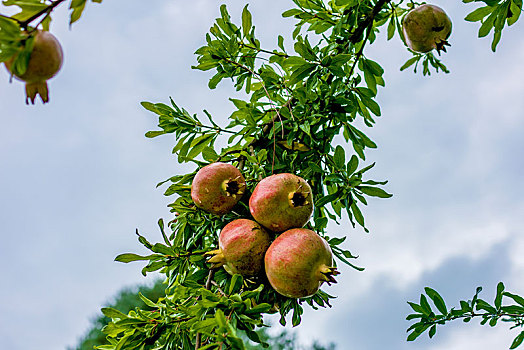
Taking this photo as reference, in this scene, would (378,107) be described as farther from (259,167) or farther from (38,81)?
(38,81)

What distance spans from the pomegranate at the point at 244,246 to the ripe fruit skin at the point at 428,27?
2.90 feet

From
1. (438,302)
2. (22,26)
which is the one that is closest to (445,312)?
(438,302)

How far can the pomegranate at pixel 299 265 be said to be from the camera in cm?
98

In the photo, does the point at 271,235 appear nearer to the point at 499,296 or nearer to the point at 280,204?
the point at 280,204

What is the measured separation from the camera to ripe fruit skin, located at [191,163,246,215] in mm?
1134

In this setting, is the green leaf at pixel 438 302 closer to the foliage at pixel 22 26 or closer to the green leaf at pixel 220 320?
the green leaf at pixel 220 320

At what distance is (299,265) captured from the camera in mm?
973

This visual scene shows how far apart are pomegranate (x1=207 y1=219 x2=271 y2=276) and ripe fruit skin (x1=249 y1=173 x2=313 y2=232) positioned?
0.09 ft

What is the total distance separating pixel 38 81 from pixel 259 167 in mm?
630

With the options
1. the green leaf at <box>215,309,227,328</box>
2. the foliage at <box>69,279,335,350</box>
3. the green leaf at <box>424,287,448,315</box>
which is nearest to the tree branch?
the green leaf at <box>424,287,448,315</box>

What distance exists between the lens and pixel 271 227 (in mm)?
1072

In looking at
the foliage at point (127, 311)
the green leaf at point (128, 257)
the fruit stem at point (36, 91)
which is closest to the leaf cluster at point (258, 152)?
the green leaf at point (128, 257)

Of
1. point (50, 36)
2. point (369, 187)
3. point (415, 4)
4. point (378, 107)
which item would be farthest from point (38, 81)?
point (415, 4)

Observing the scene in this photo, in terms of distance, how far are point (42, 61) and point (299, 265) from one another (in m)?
0.60
